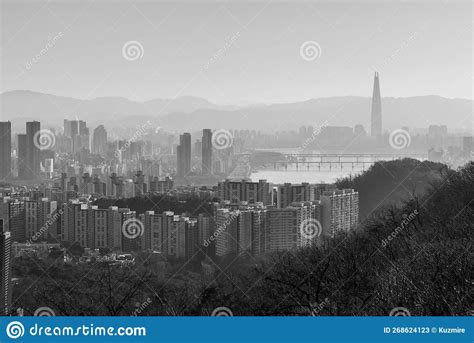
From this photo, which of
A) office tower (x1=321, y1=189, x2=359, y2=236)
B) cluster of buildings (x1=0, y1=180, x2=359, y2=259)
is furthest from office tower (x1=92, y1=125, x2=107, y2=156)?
office tower (x1=321, y1=189, x2=359, y2=236)

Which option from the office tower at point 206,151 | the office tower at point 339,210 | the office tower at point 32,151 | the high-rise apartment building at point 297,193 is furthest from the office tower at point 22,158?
the office tower at point 339,210

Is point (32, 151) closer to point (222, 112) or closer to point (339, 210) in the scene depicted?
point (222, 112)

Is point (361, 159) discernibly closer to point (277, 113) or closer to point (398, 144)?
point (398, 144)

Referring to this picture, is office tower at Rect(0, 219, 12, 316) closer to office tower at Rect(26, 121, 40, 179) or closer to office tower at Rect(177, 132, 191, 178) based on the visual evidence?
office tower at Rect(26, 121, 40, 179)

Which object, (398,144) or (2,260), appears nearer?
(2,260)
